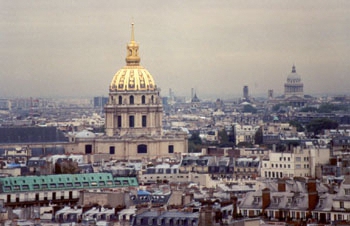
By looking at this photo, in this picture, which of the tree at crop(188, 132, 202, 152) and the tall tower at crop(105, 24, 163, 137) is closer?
the tree at crop(188, 132, 202, 152)

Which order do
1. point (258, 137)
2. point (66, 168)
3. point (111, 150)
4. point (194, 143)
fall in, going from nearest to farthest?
point (66, 168)
point (111, 150)
point (258, 137)
point (194, 143)

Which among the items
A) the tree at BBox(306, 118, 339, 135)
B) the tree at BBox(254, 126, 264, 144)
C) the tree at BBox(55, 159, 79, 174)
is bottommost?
the tree at BBox(55, 159, 79, 174)

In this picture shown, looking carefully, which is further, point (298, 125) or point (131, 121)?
point (298, 125)

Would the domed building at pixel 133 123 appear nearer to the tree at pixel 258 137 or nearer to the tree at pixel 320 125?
the tree at pixel 258 137

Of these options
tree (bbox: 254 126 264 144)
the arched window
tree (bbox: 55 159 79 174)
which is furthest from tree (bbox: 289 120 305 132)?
tree (bbox: 55 159 79 174)

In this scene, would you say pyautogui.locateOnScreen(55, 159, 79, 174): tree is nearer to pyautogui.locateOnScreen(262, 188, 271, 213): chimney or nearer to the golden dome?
pyautogui.locateOnScreen(262, 188, 271, 213): chimney

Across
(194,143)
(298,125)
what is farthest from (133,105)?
(298,125)

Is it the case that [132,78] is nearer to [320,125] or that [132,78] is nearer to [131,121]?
[131,121]

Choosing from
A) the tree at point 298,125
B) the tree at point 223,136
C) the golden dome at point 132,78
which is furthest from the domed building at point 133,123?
the tree at point 298,125
